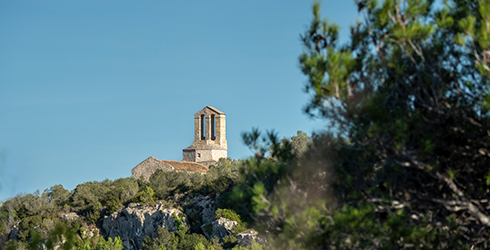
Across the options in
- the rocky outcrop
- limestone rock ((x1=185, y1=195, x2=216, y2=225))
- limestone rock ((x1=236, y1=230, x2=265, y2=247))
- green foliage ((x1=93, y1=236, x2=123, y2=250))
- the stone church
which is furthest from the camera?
the stone church

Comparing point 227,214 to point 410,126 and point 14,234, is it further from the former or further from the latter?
point 410,126

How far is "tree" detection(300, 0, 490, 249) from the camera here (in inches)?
274

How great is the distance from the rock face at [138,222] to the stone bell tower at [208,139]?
21.1 m

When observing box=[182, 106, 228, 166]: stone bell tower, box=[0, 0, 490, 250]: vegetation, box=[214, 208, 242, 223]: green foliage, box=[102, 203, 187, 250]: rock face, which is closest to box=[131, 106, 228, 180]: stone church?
box=[182, 106, 228, 166]: stone bell tower

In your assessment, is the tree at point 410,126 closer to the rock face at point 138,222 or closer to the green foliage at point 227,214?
the green foliage at point 227,214

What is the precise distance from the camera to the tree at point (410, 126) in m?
6.96

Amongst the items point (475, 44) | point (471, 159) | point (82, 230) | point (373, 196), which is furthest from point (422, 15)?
point (82, 230)

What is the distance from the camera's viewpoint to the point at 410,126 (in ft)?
24.1

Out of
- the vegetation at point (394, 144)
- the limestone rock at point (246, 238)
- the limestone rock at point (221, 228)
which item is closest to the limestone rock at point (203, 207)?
the limestone rock at point (221, 228)

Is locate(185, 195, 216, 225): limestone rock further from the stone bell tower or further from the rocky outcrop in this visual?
the stone bell tower

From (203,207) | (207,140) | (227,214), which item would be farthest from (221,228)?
(207,140)

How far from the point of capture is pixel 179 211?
34.4 m

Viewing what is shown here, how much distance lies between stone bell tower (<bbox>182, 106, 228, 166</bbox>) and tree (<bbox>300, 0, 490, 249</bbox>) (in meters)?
49.4

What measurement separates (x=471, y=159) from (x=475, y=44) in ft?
5.58
